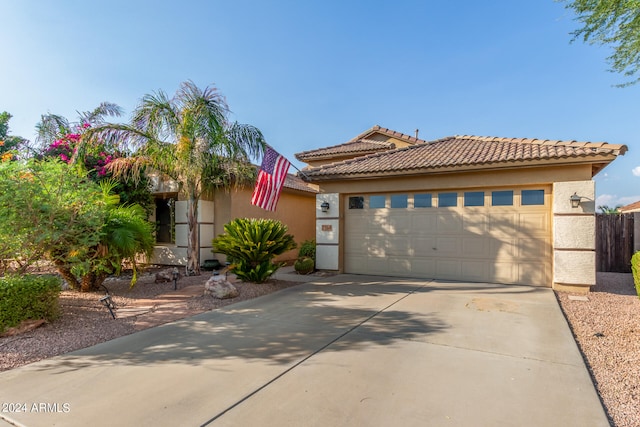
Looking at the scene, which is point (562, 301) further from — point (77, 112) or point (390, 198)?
point (77, 112)

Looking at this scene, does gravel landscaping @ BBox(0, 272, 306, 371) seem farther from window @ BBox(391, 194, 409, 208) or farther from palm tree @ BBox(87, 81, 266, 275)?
window @ BBox(391, 194, 409, 208)

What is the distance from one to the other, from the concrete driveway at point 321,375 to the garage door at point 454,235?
3091 millimetres

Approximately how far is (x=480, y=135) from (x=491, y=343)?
9.17 m

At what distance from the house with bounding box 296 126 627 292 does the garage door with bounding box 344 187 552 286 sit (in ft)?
0.09

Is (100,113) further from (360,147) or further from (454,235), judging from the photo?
(454,235)

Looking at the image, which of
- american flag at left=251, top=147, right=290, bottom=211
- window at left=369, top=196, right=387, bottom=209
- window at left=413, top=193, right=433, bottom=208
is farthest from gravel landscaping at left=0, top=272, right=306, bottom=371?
window at left=413, top=193, right=433, bottom=208

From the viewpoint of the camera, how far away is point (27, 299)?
526 cm

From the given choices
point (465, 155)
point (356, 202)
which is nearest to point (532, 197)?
point (465, 155)

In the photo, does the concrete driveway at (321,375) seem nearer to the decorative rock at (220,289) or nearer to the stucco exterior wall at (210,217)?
the decorative rock at (220,289)

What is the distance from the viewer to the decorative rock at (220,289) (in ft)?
24.6

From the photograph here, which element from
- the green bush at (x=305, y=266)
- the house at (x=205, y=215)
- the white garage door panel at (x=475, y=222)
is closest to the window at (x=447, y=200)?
the white garage door panel at (x=475, y=222)

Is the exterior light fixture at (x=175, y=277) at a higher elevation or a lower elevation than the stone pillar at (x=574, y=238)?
lower

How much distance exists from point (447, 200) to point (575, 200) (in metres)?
3.07

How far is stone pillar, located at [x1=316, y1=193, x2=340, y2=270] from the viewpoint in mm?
11180
